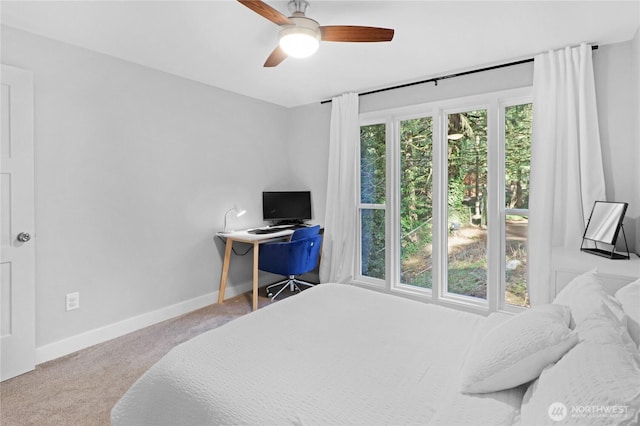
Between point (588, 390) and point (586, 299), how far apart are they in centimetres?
60

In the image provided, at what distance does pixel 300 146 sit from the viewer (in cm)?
434

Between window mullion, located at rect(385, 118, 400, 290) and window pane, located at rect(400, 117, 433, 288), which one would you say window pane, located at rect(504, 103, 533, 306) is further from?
window mullion, located at rect(385, 118, 400, 290)

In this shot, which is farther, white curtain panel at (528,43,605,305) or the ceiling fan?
white curtain panel at (528,43,605,305)

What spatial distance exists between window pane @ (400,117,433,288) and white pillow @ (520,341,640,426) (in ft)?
A: 8.63

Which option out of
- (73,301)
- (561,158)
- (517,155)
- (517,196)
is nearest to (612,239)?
(561,158)

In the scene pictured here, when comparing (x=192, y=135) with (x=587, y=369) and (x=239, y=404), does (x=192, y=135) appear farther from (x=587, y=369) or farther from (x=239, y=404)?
(x=587, y=369)

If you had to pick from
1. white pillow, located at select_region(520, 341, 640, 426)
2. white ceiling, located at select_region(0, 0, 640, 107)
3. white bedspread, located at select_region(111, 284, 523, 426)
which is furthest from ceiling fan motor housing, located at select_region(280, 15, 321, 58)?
white pillow, located at select_region(520, 341, 640, 426)

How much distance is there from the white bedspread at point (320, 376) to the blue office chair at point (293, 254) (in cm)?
171

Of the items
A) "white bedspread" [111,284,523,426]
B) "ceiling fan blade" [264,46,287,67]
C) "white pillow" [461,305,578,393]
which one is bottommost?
"white bedspread" [111,284,523,426]

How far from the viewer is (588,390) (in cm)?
76

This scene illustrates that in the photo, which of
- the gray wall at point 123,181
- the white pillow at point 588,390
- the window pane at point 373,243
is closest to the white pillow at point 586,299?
the white pillow at point 588,390

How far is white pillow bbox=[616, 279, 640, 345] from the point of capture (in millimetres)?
1044

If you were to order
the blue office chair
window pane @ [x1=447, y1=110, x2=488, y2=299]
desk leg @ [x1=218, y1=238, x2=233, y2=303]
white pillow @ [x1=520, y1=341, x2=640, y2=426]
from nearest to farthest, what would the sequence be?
1. white pillow @ [x1=520, y1=341, x2=640, y2=426]
2. window pane @ [x1=447, y1=110, x2=488, y2=299]
3. the blue office chair
4. desk leg @ [x1=218, y1=238, x2=233, y2=303]

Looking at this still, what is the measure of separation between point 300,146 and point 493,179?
7.70 feet
